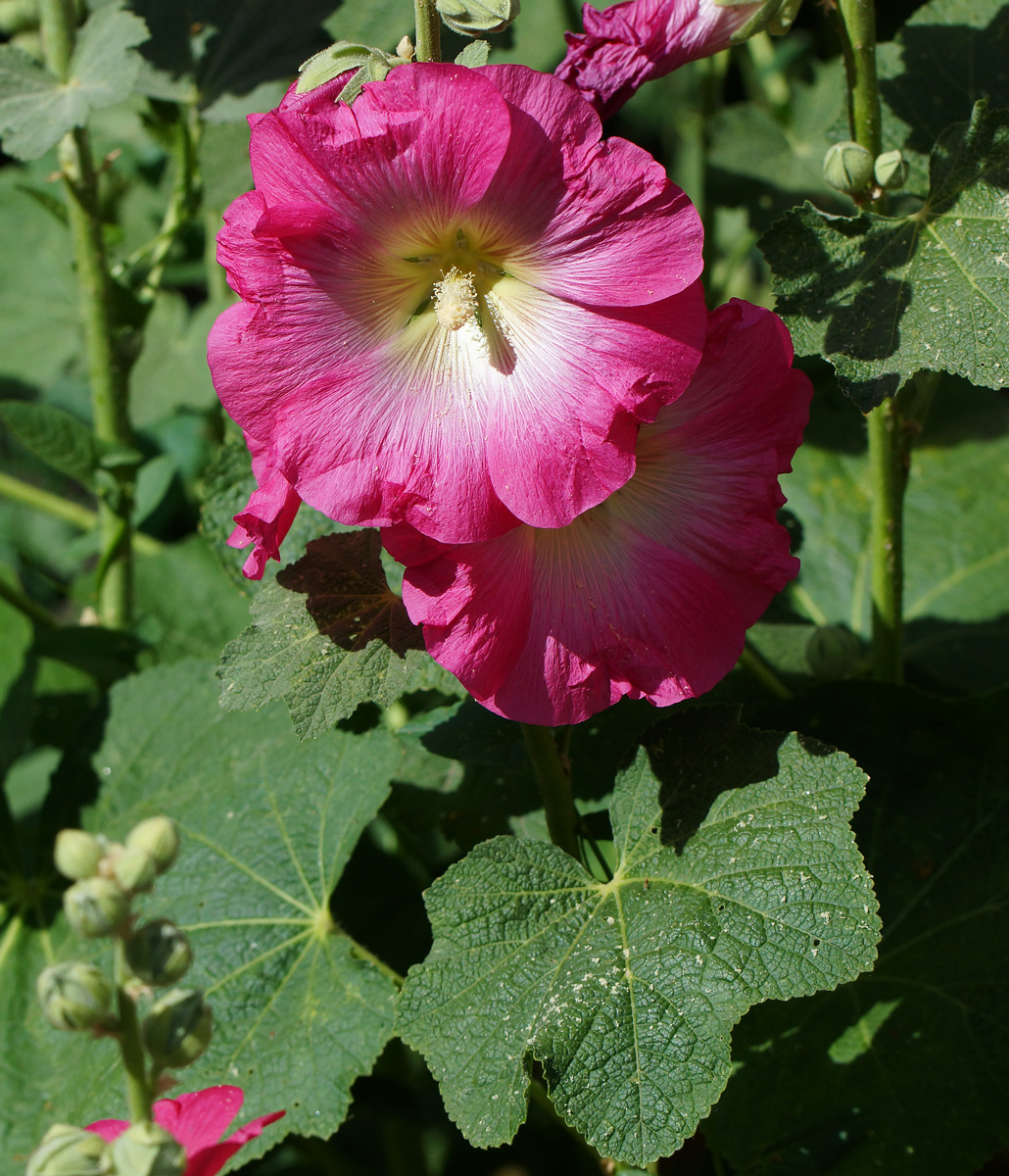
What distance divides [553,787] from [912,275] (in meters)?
0.52

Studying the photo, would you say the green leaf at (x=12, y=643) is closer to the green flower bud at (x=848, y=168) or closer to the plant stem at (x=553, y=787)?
the plant stem at (x=553, y=787)

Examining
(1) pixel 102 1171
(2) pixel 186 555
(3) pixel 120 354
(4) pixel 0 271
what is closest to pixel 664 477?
(1) pixel 102 1171

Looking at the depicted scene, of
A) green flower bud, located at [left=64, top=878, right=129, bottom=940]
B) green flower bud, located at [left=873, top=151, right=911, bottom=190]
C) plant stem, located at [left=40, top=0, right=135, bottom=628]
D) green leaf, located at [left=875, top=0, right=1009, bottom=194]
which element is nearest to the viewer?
green flower bud, located at [left=64, top=878, right=129, bottom=940]

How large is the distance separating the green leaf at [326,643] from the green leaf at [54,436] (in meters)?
0.62

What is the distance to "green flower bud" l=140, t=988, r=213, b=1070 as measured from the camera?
635 millimetres

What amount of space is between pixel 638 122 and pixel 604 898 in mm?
1929

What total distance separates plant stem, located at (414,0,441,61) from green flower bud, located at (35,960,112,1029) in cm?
65

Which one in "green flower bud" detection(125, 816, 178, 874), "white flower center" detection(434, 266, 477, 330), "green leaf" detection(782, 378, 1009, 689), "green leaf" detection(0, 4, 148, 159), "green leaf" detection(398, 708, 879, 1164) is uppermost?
"green leaf" detection(0, 4, 148, 159)

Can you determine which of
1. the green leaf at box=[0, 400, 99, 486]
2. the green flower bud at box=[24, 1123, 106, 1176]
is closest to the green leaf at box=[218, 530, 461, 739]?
the green flower bud at box=[24, 1123, 106, 1176]

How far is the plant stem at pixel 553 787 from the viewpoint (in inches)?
38.6

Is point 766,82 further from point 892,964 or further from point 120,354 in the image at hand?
point 892,964

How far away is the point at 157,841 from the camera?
0.64 metres

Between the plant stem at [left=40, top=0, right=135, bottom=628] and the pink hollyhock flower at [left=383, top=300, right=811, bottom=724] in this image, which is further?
the plant stem at [left=40, top=0, right=135, bottom=628]

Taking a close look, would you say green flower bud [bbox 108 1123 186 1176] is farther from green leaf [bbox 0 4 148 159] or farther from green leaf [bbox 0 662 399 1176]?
green leaf [bbox 0 4 148 159]
